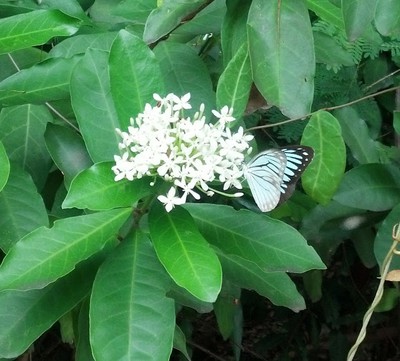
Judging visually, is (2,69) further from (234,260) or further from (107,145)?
(234,260)

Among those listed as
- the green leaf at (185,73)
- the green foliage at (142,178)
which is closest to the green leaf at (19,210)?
the green foliage at (142,178)

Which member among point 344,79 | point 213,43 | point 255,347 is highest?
point 213,43

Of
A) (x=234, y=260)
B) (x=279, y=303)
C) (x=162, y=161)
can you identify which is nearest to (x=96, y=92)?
(x=162, y=161)

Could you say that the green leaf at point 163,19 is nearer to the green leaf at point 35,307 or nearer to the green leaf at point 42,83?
the green leaf at point 42,83

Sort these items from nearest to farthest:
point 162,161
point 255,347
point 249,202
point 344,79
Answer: point 162,161, point 249,202, point 344,79, point 255,347

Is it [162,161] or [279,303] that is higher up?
[162,161]

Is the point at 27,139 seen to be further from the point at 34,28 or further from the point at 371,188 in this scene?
the point at 371,188

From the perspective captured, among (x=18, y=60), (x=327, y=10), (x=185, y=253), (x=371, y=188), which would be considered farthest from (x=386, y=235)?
(x=18, y=60)
